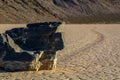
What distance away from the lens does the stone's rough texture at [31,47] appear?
10.3m

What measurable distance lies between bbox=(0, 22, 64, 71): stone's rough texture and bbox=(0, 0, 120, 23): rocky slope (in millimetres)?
38237

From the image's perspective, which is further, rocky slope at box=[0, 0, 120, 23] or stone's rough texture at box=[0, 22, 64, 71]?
rocky slope at box=[0, 0, 120, 23]

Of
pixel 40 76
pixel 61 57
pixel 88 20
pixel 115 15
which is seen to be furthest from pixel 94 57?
pixel 115 15

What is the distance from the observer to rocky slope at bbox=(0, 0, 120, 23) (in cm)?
5306

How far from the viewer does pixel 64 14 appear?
6369 cm

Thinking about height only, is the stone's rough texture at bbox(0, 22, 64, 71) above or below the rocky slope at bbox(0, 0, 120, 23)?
below

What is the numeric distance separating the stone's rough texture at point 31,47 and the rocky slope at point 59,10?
3824cm

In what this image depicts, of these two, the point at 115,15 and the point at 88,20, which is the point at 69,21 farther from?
the point at 115,15

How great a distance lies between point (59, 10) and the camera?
6500 cm

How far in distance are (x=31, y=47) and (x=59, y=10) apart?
178ft

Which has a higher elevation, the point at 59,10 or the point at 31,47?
the point at 59,10

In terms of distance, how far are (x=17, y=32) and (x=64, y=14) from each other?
5261 centimetres

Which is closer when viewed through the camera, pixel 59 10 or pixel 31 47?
pixel 31 47

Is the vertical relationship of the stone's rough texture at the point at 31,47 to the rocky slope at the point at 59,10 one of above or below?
below
